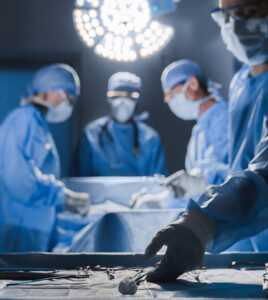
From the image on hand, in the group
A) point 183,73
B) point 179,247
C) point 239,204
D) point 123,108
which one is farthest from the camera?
point 123,108

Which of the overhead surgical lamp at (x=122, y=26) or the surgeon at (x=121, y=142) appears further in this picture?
the surgeon at (x=121, y=142)

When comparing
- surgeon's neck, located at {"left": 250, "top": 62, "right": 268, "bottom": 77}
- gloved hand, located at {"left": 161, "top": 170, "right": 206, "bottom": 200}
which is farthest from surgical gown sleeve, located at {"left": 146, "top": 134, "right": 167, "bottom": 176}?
surgeon's neck, located at {"left": 250, "top": 62, "right": 268, "bottom": 77}

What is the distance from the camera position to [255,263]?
1029mm

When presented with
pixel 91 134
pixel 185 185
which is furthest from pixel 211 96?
pixel 91 134

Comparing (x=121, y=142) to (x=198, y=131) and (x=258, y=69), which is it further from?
(x=258, y=69)

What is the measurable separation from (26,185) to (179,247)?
1896mm

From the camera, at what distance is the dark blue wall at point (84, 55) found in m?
4.37

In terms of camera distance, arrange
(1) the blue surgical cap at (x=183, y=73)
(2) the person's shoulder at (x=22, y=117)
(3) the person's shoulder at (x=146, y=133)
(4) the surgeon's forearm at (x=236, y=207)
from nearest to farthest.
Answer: (4) the surgeon's forearm at (x=236, y=207)
(2) the person's shoulder at (x=22, y=117)
(1) the blue surgical cap at (x=183, y=73)
(3) the person's shoulder at (x=146, y=133)

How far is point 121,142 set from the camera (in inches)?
148

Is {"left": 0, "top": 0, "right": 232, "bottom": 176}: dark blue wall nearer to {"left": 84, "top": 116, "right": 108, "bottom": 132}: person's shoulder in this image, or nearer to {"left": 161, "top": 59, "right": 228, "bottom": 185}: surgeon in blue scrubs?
{"left": 84, "top": 116, "right": 108, "bottom": 132}: person's shoulder

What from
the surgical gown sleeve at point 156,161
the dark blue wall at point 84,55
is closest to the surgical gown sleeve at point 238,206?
the surgical gown sleeve at point 156,161

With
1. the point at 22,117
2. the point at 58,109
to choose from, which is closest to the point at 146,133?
the point at 58,109

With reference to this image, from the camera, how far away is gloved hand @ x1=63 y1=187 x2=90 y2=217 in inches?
101

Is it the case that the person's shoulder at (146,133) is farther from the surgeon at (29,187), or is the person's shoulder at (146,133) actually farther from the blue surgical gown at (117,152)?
the surgeon at (29,187)
